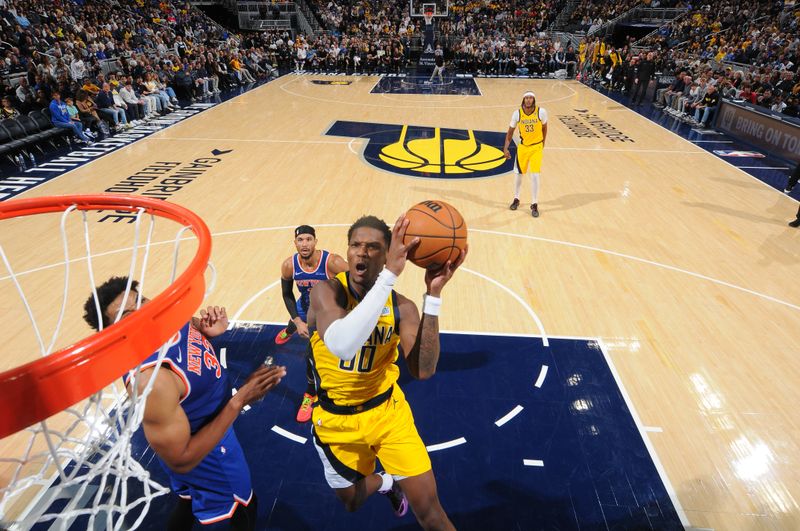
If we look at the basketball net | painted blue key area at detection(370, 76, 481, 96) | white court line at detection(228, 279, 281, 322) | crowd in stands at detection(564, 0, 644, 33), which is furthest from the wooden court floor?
crowd in stands at detection(564, 0, 644, 33)

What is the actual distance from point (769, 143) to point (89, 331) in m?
12.7

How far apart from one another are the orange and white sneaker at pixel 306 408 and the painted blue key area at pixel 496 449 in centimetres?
6

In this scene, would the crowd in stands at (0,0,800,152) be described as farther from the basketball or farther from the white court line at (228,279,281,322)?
the basketball

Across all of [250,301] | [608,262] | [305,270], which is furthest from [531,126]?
[250,301]

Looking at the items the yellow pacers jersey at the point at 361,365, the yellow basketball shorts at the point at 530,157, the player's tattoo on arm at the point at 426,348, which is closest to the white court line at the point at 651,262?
the yellow basketball shorts at the point at 530,157

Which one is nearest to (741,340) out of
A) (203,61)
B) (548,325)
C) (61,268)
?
(548,325)

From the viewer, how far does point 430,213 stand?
7.20 feet

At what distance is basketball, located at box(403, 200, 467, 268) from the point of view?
82.1 inches

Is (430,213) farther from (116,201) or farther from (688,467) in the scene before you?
(688,467)

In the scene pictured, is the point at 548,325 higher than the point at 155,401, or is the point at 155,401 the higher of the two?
the point at 155,401

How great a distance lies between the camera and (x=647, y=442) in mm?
3484

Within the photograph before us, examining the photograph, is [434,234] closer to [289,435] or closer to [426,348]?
[426,348]

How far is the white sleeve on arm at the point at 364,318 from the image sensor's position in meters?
1.75

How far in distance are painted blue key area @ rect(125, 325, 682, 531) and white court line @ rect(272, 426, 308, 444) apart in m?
0.04
